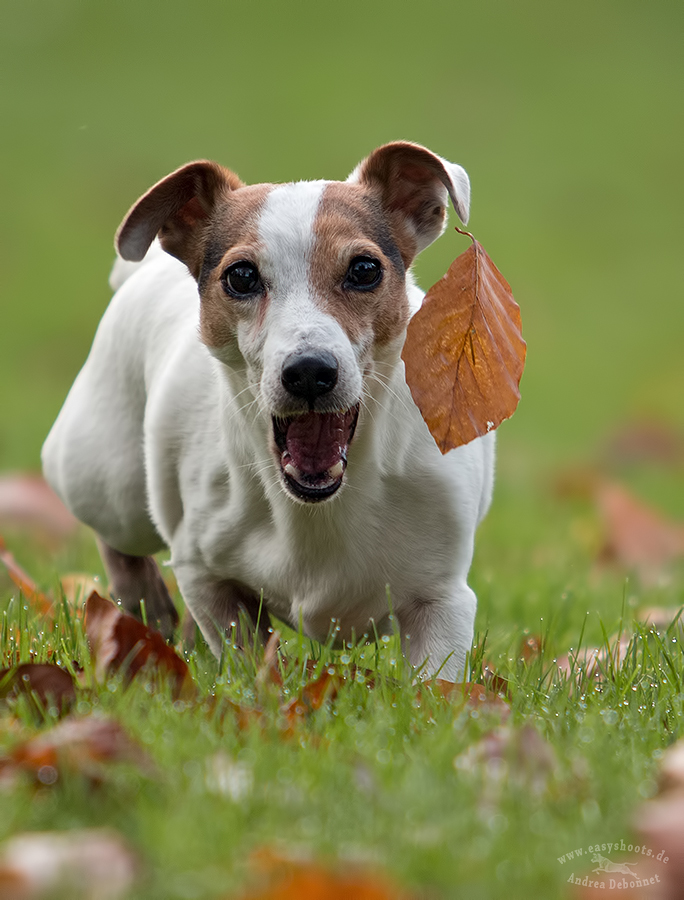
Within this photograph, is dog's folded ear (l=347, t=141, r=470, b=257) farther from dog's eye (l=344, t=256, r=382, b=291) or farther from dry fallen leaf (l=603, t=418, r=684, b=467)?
dry fallen leaf (l=603, t=418, r=684, b=467)

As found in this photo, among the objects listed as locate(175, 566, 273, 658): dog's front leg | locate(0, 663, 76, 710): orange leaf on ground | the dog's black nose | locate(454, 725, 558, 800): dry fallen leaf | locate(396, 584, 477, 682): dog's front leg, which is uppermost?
the dog's black nose

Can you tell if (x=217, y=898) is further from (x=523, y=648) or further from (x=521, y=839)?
(x=523, y=648)

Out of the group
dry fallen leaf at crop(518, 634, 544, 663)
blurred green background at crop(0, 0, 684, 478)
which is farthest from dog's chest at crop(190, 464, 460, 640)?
blurred green background at crop(0, 0, 684, 478)

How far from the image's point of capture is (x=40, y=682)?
7.54 feet

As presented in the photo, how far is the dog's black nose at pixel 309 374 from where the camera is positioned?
2.50m

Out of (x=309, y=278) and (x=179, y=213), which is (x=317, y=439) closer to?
(x=309, y=278)


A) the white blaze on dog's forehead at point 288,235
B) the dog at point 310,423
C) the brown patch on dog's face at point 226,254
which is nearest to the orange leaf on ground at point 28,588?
the dog at point 310,423

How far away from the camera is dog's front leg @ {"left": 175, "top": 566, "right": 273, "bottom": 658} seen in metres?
3.13

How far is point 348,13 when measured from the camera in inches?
661

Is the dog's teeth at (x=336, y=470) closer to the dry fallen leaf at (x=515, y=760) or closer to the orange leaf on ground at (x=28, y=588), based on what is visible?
the dry fallen leaf at (x=515, y=760)

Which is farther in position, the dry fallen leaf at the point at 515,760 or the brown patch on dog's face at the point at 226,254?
the brown patch on dog's face at the point at 226,254

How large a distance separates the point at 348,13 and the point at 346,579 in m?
15.3

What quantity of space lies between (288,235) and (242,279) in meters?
0.16

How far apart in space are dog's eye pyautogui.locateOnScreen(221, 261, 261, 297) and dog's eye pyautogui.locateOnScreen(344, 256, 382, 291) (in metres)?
0.22
